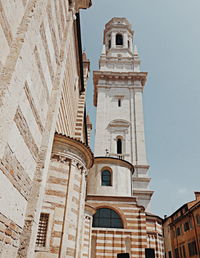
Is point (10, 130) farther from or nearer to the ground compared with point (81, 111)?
nearer to the ground

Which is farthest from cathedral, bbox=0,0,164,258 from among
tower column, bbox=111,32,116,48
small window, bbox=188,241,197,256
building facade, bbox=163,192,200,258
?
tower column, bbox=111,32,116,48

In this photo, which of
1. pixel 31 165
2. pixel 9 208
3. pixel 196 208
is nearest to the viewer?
pixel 9 208

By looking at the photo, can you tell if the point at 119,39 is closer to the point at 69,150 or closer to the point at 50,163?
the point at 69,150

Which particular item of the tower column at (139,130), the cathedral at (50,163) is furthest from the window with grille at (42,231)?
the tower column at (139,130)

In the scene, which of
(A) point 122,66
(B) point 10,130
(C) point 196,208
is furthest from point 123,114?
(B) point 10,130

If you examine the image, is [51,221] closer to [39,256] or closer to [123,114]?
[39,256]

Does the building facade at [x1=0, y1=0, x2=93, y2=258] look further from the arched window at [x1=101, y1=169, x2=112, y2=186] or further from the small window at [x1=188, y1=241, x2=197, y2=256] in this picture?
the small window at [x1=188, y1=241, x2=197, y2=256]

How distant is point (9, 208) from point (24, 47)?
327cm

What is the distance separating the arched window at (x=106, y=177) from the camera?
18550 millimetres

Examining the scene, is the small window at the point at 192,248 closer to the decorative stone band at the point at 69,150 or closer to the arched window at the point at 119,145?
the arched window at the point at 119,145

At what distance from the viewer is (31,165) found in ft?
18.2

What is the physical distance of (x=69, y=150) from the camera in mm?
9664

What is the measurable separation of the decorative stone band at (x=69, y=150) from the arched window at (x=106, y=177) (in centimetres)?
865

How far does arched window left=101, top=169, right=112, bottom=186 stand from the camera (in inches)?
730
